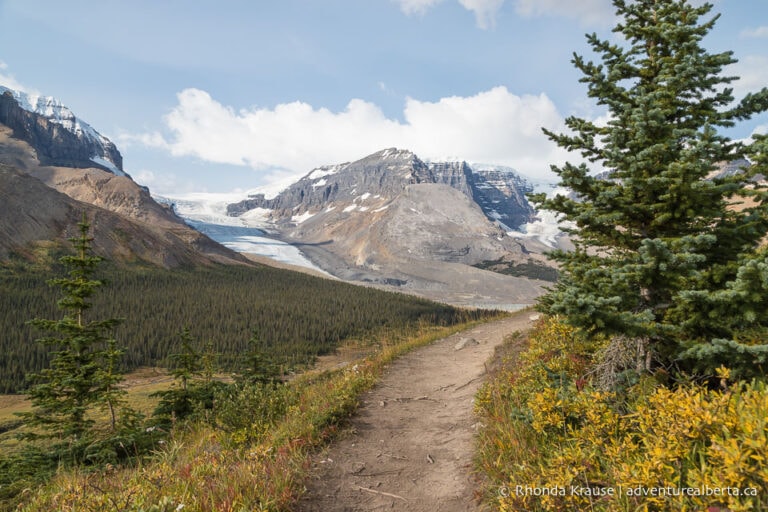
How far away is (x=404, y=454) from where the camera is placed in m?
5.98

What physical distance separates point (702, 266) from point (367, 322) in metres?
117

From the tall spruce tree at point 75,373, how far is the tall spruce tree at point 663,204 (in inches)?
536

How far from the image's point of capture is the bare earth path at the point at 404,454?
456 cm

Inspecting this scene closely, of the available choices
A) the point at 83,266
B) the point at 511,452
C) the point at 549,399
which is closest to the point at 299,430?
the point at 511,452

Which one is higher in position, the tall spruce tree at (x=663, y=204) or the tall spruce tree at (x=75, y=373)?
the tall spruce tree at (x=663, y=204)

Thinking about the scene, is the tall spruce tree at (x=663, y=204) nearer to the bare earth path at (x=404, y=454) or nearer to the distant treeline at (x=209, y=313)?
the bare earth path at (x=404, y=454)

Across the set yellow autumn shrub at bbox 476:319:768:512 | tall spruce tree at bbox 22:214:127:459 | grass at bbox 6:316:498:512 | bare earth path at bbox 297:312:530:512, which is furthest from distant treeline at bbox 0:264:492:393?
yellow autumn shrub at bbox 476:319:768:512

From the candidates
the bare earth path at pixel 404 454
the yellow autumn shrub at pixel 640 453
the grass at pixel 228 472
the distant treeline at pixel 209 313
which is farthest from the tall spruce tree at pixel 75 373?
the distant treeline at pixel 209 313

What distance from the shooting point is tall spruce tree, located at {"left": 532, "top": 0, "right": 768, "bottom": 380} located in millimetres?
4148

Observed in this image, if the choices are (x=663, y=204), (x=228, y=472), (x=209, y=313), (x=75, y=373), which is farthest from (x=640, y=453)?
(x=209, y=313)

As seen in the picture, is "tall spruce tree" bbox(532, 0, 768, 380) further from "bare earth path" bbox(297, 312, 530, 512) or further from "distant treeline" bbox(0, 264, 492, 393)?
"distant treeline" bbox(0, 264, 492, 393)

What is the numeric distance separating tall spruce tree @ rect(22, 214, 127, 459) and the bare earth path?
30.1 ft

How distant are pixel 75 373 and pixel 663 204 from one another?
15683 millimetres

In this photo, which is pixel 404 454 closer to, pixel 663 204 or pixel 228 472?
pixel 228 472
